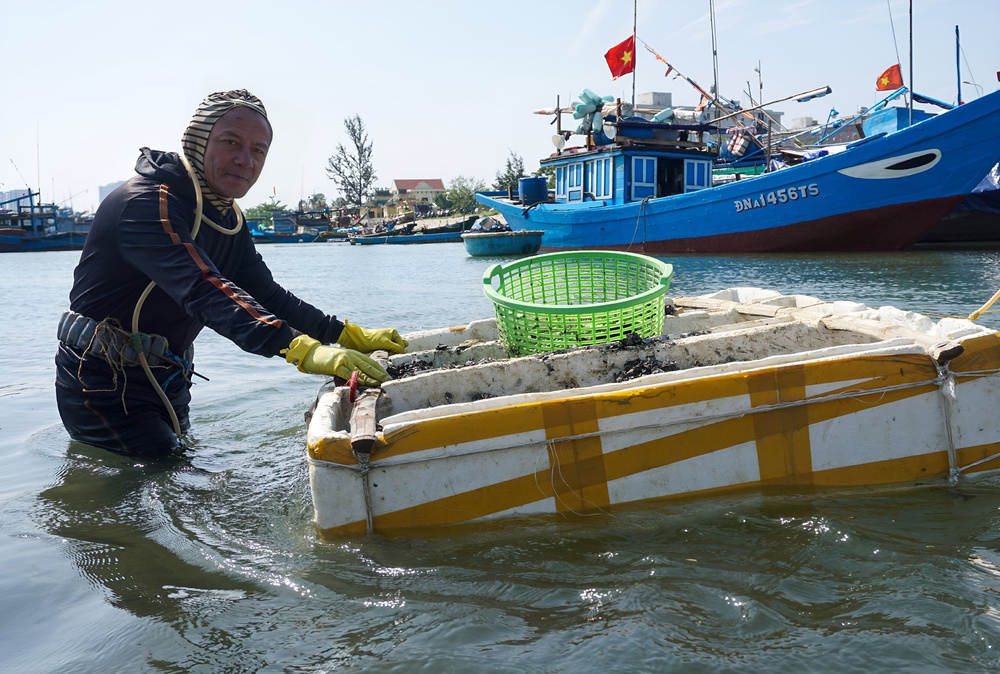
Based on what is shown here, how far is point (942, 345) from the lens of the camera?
2900 millimetres

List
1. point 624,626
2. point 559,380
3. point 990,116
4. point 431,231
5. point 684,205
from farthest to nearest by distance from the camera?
1. point 431,231
2. point 684,205
3. point 990,116
4. point 559,380
5. point 624,626

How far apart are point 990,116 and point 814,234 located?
419 cm

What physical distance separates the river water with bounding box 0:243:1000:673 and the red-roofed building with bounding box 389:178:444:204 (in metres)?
93.3

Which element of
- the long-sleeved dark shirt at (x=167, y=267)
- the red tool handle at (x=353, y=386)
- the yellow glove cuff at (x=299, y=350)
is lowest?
the red tool handle at (x=353, y=386)

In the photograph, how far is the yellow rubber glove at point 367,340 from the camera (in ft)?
11.9

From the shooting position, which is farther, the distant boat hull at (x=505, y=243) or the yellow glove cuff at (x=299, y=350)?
the distant boat hull at (x=505, y=243)

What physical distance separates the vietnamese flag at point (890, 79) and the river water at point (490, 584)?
2368cm

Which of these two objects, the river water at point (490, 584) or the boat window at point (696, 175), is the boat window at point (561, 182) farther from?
the river water at point (490, 584)

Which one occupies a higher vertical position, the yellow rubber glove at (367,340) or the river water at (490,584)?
the yellow rubber glove at (367,340)

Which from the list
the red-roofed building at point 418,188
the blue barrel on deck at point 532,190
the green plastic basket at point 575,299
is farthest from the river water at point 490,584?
the red-roofed building at point 418,188

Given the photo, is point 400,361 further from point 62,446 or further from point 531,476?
point 62,446

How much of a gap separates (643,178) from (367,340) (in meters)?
18.2

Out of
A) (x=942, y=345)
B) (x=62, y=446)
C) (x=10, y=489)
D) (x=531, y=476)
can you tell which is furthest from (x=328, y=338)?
(x=942, y=345)

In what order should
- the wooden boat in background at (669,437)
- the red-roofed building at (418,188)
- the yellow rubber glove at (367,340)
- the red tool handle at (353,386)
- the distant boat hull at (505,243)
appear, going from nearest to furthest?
the wooden boat in background at (669,437) → the red tool handle at (353,386) → the yellow rubber glove at (367,340) → the distant boat hull at (505,243) → the red-roofed building at (418,188)
